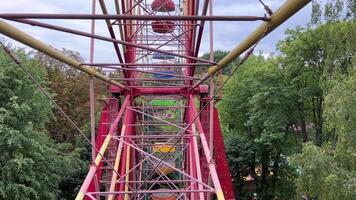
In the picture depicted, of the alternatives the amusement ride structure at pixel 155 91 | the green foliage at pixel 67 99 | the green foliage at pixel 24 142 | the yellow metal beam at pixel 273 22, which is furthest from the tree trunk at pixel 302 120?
the yellow metal beam at pixel 273 22

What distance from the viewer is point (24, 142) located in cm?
1264

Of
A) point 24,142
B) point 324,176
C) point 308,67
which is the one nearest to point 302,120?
point 308,67

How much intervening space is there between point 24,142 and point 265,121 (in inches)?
327

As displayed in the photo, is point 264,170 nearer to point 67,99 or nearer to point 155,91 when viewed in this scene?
point 67,99

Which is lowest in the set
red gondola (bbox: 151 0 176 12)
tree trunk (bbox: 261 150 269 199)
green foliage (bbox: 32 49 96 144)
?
tree trunk (bbox: 261 150 269 199)

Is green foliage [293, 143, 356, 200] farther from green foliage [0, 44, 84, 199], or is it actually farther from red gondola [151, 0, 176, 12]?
green foliage [0, 44, 84, 199]

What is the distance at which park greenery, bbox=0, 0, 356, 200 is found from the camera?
1005 cm

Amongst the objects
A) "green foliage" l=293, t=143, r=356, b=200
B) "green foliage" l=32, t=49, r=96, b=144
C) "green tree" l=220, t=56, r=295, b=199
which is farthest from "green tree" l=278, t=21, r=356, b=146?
"green foliage" l=32, t=49, r=96, b=144

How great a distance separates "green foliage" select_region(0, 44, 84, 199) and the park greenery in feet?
0.09

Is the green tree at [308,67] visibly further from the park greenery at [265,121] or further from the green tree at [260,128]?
the green tree at [260,128]

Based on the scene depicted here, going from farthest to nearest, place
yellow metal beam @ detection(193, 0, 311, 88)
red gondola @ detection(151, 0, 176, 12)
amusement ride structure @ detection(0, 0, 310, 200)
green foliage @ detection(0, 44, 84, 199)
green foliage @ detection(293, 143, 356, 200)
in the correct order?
green foliage @ detection(0, 44, 84, 199), red gondola @ detection(151, 0, 176, 12), green foliage @ detection(293, 143, 356, 200), amusement ride structure @ detection(0, 0, 310, 200), yellow metal beam @ detection(193, 0, 311, 88)

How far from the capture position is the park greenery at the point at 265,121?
10055 mm

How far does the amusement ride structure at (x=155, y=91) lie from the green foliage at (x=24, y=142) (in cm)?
306

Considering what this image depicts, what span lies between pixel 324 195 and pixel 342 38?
410 centimetres
